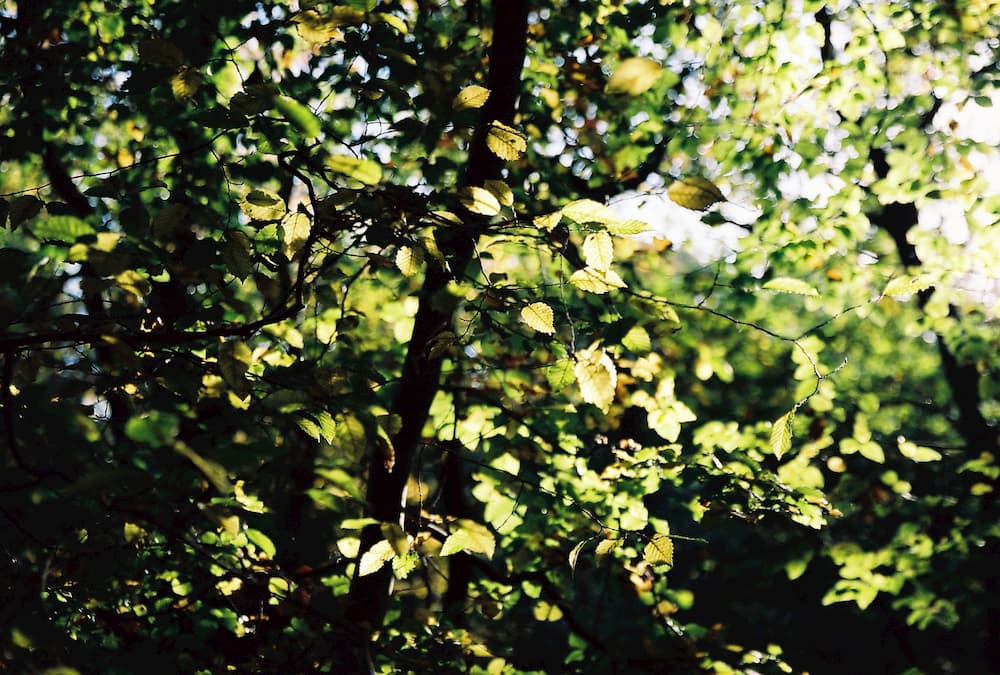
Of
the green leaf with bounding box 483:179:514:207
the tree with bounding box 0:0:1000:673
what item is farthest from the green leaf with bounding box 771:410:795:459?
the green leaf with bounding box 483:179:514:207

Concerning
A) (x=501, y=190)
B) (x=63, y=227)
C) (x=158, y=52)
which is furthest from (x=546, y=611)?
(x=158, y=52)

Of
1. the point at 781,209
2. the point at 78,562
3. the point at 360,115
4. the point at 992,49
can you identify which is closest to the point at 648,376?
the point at 781,209

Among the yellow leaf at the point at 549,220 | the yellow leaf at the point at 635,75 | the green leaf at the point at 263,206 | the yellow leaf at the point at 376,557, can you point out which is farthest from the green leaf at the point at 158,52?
the yellow leaf at the point at 376,557

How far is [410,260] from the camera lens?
162 centimetres

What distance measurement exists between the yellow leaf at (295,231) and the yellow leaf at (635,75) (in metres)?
0.88

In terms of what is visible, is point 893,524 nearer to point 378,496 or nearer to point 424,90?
point 378,496

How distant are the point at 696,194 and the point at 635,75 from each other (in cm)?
39

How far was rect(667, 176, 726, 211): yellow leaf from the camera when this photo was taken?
1.38 meters

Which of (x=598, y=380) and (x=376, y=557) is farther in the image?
(x=376, y=557)

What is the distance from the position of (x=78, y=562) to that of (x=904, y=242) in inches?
257

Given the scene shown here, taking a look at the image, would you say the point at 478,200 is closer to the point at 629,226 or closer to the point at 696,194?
the point at 629,226

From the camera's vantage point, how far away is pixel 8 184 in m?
6.11

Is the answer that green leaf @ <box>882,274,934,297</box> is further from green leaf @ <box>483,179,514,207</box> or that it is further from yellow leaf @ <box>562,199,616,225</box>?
green leaf @ <box>483,179,514,207</box>

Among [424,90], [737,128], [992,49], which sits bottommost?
[424,90]
